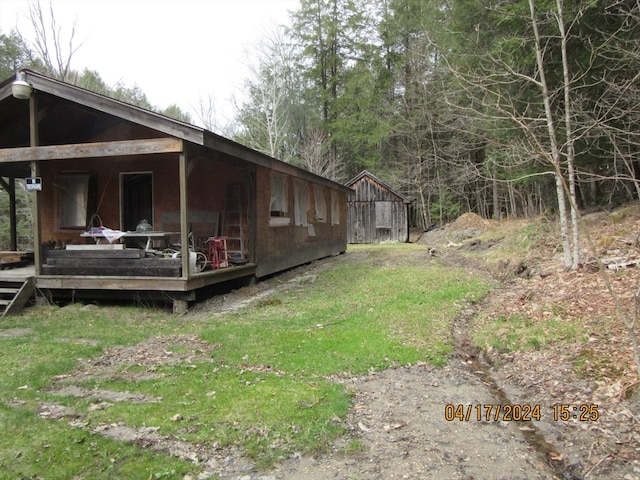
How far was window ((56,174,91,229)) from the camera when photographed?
1009cm

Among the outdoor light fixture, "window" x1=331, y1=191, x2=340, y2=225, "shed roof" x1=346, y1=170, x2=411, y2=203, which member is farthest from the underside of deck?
"shed roof" x1=346, y1=170, x2=411, y2=203

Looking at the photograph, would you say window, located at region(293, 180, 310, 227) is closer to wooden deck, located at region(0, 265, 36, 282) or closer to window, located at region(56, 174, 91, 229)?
window, located at region(56, 174, 91, 229)

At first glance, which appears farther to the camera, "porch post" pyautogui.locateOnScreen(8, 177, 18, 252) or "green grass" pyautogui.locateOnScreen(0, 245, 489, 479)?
"porch post" pyautogui.locateOnScreen(8, 177, 18, 252)

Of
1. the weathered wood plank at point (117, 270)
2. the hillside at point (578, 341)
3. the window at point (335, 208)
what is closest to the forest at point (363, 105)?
the window at point (335, 208)

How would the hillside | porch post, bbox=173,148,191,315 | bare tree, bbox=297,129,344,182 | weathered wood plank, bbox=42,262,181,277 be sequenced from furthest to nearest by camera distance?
bare tree, bbox=297,129,344,182 → weathered wood plank, bbox=42,262,181,277 → porch post, bbox=173,148,191,315 → the hillside

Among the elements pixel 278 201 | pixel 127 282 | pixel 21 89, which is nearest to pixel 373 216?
pixel 278 201

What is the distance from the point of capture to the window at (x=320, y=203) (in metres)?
14.4

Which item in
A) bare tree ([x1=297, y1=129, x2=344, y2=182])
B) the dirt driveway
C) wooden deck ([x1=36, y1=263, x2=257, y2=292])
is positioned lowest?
the dirt driveway

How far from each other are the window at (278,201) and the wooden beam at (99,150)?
12.4ft

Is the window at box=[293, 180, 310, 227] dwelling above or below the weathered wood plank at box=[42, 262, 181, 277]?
above

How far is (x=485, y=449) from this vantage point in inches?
124

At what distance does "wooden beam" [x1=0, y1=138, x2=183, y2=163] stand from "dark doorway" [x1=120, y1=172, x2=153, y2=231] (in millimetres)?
2634

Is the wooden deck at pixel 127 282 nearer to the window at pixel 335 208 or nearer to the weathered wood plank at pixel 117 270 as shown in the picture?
the weathered wood plank at pixel 117 270

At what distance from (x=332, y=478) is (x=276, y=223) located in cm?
834
